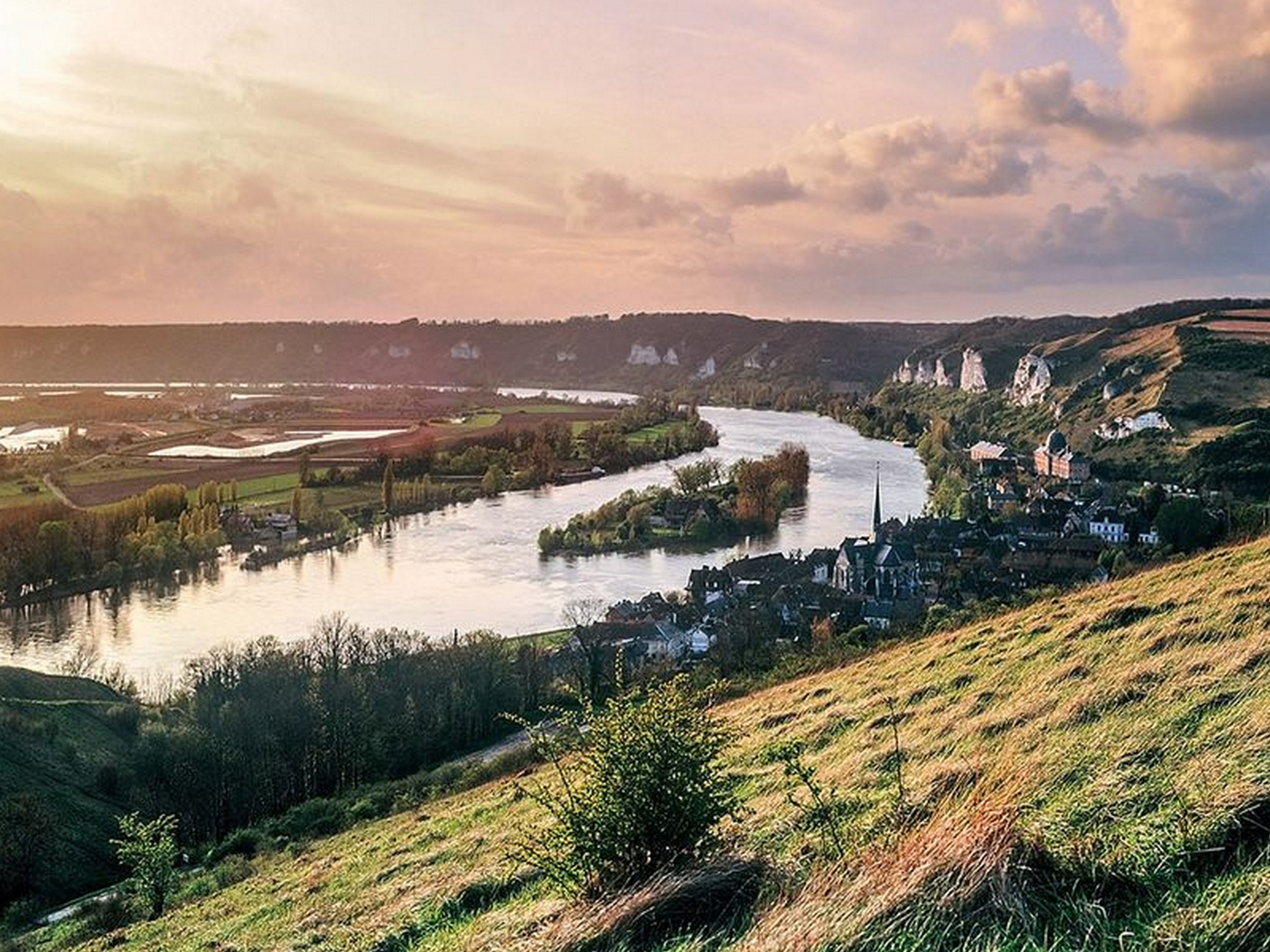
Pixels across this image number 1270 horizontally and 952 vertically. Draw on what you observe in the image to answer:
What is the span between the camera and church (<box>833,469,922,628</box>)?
33.0 m

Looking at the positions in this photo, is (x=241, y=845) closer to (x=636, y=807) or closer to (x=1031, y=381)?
(x=636, y=807)

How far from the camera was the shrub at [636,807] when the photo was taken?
4344mm

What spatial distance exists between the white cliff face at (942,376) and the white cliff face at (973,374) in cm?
201

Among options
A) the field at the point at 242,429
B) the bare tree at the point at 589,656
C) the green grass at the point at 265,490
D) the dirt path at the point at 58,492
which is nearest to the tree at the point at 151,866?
the bare tree at the point at 589,656

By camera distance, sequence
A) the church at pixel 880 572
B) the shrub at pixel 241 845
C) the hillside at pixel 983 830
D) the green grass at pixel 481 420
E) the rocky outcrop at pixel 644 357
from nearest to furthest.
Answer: the hillside at pixel 983 830 < the shrub at pixel 241 845 < the church at pixel 880 572 < the green grass at pixel 481 420 < the rocky outcrop at pixel 644 357

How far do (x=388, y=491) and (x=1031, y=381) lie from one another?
226 feet

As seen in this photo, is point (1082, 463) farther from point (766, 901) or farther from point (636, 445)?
point (766, 901)

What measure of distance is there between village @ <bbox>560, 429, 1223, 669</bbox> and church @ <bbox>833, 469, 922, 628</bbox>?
0.06 m

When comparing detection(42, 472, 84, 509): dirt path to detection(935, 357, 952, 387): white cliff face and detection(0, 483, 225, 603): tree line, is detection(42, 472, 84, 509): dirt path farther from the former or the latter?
detection(935, 357, 952, 387): white cliff face

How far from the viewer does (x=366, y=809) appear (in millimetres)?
17219

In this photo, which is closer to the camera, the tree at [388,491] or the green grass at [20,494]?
the green grass at [20,494]

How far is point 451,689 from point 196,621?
1427cm

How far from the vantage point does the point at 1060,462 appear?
6350 centimetres

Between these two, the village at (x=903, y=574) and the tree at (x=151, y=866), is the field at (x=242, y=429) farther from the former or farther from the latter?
the tree at (x=151, y=866)
